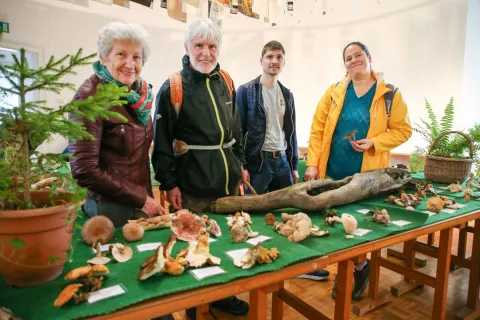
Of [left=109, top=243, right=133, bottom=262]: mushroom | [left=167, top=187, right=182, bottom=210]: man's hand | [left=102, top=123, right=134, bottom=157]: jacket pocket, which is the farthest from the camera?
[left=167, top=187, right=182, bottom=210]: man's hand

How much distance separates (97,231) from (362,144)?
5.92 ft

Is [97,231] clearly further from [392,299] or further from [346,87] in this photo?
[392,299]

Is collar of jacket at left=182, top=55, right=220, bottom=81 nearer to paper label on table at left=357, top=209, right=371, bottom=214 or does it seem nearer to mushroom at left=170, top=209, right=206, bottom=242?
mushroom at left=170, top=209, right=206, bottom=242

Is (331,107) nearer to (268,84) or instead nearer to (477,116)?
(268,84)

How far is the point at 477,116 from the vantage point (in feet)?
17.1

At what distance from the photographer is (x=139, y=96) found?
5.11ft

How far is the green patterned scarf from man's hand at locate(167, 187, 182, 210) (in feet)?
1.60

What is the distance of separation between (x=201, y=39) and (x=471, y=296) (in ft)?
8.48

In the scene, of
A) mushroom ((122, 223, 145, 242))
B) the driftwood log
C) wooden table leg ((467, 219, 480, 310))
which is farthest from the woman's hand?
mushroom ((122, 223, 145, 242))

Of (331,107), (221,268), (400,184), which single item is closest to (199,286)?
(221,268)

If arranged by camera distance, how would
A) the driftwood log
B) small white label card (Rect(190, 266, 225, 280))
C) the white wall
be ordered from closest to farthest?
small white label card (Rect(190, 266, 225, 280)), the driftwood log, the white wall

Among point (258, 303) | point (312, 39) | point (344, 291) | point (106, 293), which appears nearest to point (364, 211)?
point (344, 291)

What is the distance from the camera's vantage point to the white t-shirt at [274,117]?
267cm

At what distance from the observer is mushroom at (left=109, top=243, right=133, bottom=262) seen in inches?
42.7
